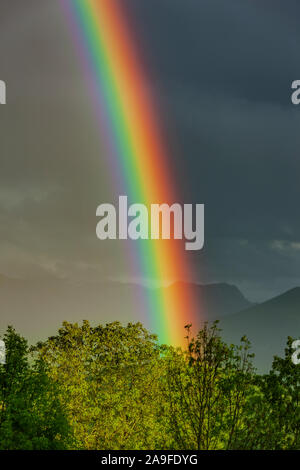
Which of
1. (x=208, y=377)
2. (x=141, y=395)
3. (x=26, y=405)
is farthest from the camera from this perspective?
(x=141, y=395)

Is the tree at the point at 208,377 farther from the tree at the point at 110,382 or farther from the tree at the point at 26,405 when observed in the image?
the tree at the point at 110,382

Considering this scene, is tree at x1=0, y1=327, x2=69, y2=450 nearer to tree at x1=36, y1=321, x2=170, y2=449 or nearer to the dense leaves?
the dense leaves

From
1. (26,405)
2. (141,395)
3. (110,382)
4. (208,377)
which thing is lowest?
(26,405)

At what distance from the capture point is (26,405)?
37.3 m

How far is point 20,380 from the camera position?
3803 centimetres

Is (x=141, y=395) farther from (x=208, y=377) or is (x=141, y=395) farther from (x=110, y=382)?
(x=208, y=377)

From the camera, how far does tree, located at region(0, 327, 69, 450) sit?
35656mm

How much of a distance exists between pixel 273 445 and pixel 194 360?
4.55 metres

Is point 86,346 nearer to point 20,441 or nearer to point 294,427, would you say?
point 20,441

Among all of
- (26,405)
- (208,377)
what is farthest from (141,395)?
(208,377)

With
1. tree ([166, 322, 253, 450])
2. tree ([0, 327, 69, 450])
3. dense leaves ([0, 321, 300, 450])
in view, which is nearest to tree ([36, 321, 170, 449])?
dense leaves ([0, 321, 300, 450])

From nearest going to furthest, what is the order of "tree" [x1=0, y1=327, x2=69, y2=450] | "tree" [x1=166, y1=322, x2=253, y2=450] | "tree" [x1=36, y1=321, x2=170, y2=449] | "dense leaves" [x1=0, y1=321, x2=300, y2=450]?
"tree" [x1=166, y1=322, x2=253, y2=450]
"dense leaves" [x1=0, y1=321, x2=300, y2=450]
"tree" [x1=0, y1=327, x2=69, y2=450]
"tree" [x1=36, y1=321, x2=170, y2=449]

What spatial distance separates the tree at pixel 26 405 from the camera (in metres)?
35.7

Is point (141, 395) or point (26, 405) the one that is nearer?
point (26, 405)
